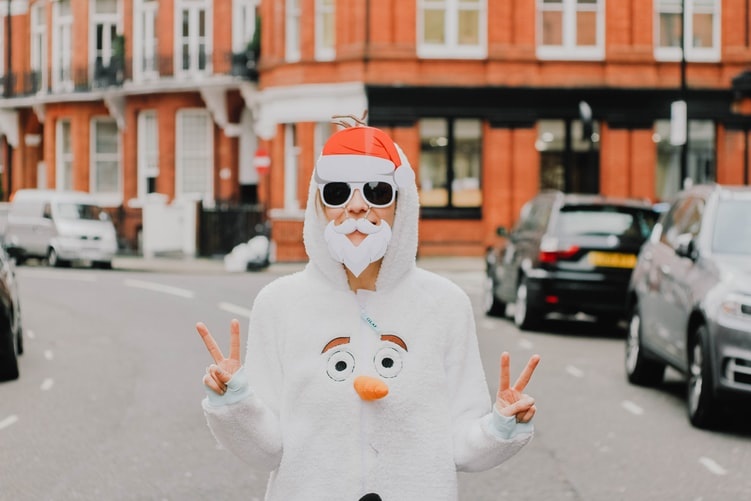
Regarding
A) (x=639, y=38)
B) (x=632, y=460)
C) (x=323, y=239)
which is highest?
(x=639, y=38)

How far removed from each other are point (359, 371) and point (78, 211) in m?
30.4

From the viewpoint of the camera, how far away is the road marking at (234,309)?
1795 centimetres

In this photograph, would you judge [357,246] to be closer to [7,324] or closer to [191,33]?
[7,324]

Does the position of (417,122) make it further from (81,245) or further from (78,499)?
(78,499)

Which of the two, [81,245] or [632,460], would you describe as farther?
[81,245]

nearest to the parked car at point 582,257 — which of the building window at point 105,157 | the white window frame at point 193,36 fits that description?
the white window frame at point 193,36

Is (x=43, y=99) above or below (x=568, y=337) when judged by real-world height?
above

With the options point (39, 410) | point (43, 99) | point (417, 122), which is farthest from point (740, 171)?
point (39, 410)

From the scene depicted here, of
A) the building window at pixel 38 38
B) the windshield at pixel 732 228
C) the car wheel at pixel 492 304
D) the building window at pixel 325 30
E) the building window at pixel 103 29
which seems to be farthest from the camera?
the building window at pixel 38 38

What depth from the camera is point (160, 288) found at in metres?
23.6

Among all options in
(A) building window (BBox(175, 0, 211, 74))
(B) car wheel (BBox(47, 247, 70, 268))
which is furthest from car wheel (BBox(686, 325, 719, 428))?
(A) building window (BBox(175, 0, 211, 74))

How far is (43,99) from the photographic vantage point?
4294 cm

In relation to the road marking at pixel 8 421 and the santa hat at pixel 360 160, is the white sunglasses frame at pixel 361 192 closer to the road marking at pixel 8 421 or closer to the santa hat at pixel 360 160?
the santa hat at pixel 360 160

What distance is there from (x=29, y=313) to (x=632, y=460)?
12.7 meters
